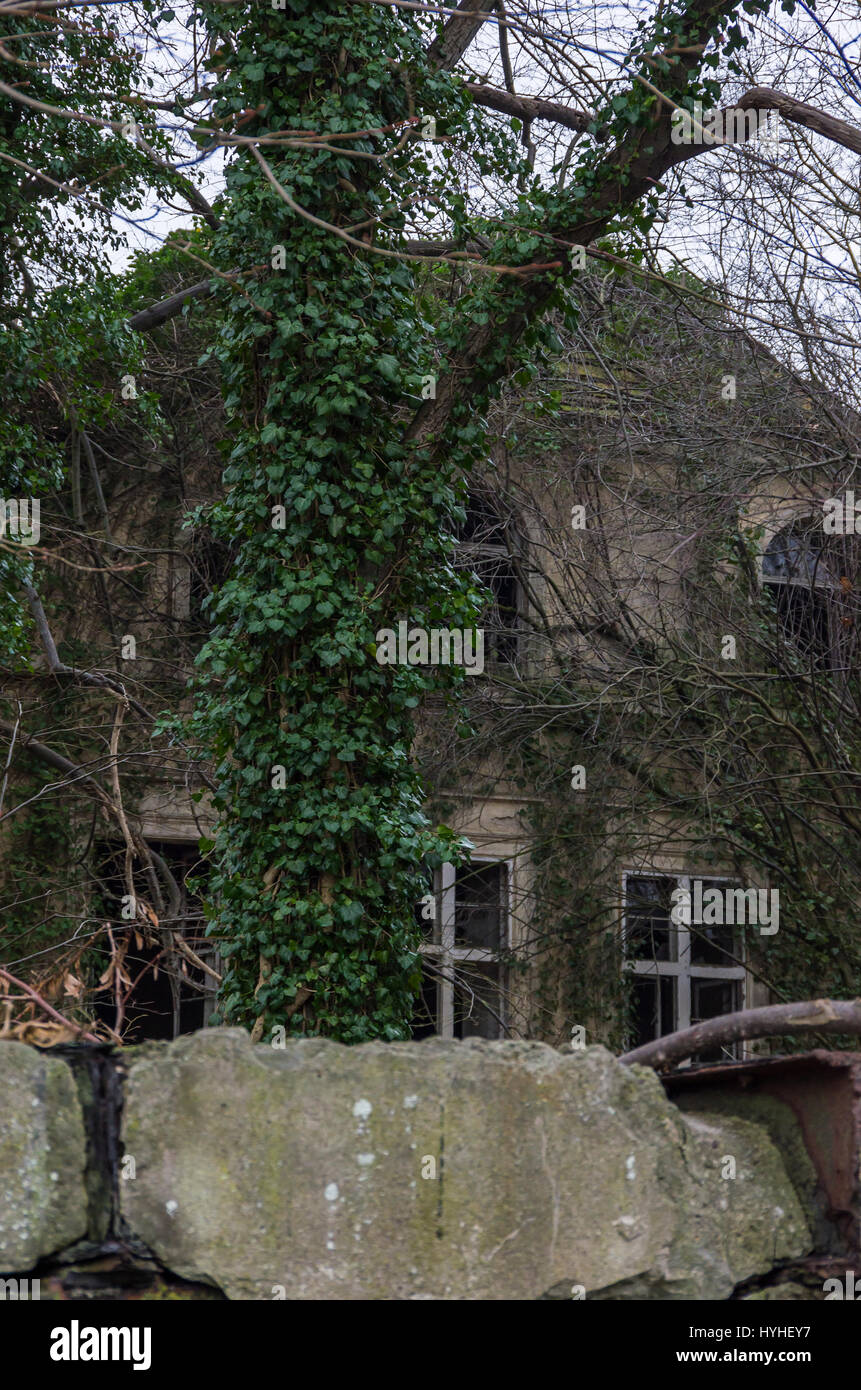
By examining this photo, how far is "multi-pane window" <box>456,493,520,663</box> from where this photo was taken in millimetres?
10570

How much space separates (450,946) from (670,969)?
2214mm

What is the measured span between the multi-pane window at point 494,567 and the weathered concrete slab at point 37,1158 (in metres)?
8.63

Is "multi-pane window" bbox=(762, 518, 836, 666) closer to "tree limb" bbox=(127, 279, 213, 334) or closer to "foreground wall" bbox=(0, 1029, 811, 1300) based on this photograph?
"tree limb" bbox=(127, 279, 213, 334)

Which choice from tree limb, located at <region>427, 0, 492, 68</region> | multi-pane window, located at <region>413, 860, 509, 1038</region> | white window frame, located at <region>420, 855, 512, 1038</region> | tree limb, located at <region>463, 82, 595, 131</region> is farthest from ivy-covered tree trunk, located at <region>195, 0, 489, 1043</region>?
multi-pane window, located at <region>413, 860, 509, 1038</region>

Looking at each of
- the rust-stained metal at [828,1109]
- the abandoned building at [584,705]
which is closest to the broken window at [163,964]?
the abandoned building at [584,705]

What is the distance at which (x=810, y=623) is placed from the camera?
1052 centimetres

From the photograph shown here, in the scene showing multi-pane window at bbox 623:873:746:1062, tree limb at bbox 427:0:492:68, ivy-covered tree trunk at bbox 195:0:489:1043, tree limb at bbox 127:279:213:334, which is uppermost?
tree limb at bbox 427:0:492:68

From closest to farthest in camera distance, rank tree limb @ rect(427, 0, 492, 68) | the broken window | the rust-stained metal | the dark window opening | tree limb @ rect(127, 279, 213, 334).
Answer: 1. the rust-stained metal
2. tree limb @ rect(427, 0, 492, 68)
3. the broken window
4. tree limb @ rect(127, 279, 213, 334)
5. the dark window opening

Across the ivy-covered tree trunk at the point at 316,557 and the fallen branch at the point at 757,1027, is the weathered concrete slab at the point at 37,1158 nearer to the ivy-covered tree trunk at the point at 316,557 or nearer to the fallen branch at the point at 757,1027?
the fallen branch at the point at 757,1027

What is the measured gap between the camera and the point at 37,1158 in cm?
168

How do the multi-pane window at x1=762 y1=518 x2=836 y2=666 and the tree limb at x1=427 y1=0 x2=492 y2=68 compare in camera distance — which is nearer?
the tree limb at x1=427 y1=0 x2=492 y2=68

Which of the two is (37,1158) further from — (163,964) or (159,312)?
(159,312)

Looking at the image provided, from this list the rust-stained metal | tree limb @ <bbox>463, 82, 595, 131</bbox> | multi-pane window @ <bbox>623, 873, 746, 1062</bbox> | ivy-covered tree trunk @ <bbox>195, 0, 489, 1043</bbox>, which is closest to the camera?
the rust-stained metal

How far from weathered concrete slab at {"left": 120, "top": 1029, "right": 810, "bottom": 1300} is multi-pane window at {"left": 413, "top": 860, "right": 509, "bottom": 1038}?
8002 millimetres
